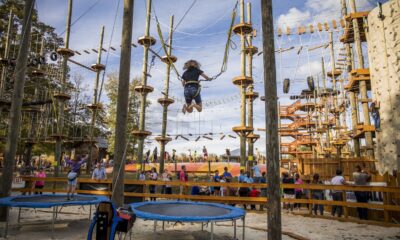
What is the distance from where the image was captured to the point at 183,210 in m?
6.24

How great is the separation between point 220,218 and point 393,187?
559 centimetres

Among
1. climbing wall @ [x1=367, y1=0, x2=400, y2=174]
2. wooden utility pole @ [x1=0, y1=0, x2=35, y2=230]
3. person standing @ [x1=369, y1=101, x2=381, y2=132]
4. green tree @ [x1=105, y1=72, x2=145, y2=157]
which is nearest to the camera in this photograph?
wooden utility pole @ [x1=0, y1=0, x2=35, y2=230]

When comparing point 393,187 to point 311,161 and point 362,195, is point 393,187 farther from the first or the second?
point 311,161

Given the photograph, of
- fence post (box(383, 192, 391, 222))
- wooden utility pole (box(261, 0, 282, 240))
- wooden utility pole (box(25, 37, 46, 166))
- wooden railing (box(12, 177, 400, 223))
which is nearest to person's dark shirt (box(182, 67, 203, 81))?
wooden railing (box(12, 177, 400, 223))

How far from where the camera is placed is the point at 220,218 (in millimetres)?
4957

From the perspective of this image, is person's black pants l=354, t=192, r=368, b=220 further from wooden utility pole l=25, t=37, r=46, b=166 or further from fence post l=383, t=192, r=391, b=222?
wooden utility pole l=25, t=37, r=46, b=166

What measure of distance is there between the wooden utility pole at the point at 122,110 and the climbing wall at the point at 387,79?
29.0 ft

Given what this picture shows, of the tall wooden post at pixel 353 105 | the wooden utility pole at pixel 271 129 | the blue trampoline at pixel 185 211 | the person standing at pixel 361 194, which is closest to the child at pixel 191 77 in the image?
the blue trampoline at pixel 185 211

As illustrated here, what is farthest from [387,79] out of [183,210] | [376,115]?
[183,210]

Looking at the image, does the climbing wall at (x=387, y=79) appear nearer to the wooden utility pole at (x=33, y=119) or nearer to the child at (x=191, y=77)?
the child at (x=191, y=77)

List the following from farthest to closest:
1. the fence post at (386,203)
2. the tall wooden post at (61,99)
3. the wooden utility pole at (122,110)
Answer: the tall wooden post at (61,99) → the fence post at (386,203) → the wooden utility pole at (122,110)

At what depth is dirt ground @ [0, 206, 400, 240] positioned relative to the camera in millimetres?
6102

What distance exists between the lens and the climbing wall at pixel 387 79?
368 inches

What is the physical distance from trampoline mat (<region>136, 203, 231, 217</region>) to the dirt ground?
0.60 metres
